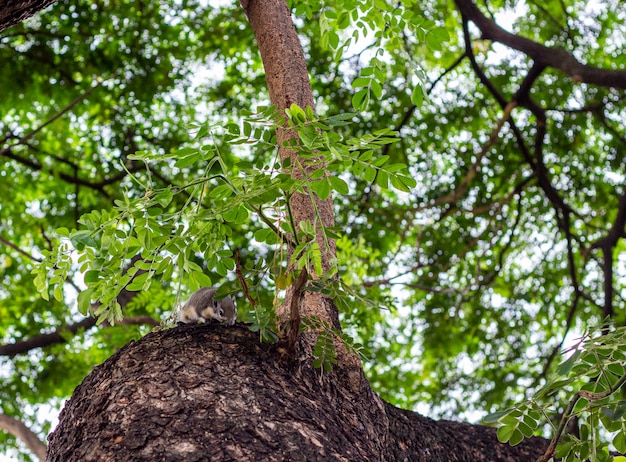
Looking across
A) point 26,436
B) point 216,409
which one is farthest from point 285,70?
point 26,436

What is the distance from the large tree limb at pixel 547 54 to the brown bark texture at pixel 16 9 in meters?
2.50

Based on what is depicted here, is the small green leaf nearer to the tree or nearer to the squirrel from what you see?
the squirrel

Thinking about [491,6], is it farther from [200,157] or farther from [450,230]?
[200,157]

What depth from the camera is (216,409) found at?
5.99ft

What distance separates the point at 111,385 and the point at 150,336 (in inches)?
9.2

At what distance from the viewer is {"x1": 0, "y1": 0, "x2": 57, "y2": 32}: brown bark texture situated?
200cm

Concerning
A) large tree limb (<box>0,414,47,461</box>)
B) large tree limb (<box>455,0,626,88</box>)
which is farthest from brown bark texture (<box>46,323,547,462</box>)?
large tree limb (<box>0,414,47,461</box>)

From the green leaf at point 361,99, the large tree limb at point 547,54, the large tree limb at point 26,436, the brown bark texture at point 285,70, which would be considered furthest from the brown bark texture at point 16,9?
the large tree limb at point 26,436

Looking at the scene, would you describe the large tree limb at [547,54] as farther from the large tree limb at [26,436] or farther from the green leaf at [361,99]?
the large tree limb at [26,436]

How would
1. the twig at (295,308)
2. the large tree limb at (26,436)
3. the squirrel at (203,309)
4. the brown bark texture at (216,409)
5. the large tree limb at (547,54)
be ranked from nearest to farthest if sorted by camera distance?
the brown bark texture at (216,409)
the twig at (295,308)
the squirrel at (203,309)
the large tree limb at (547,54)
the large tree limb at (26,436)

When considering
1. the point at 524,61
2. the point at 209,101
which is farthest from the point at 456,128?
the point at 209,101

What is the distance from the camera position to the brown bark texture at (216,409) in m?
1.75

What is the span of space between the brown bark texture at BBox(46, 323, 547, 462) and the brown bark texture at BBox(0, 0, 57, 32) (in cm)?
98

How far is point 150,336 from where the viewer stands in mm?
2168
